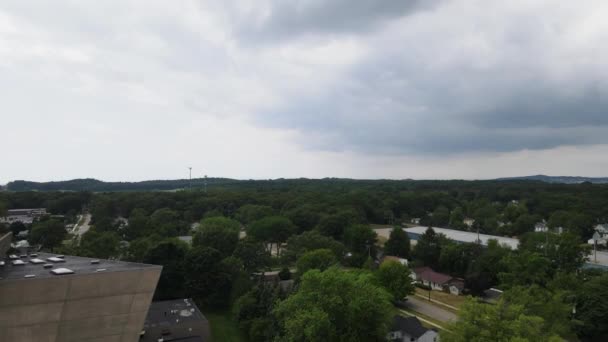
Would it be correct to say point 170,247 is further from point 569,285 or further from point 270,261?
point 569,285

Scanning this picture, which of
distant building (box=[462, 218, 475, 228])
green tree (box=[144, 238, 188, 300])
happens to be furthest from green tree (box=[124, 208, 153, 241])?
distant building (box=[462, 218, 475, 228])

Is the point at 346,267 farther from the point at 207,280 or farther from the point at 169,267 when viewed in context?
the point at 169,267

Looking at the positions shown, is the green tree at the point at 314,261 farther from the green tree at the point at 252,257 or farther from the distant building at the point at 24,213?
the distant building at the point at 24,213

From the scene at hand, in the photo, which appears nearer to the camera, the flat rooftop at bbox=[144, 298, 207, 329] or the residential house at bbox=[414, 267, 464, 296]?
the flat rooftop at bbox=[144, 298, 207, 329]

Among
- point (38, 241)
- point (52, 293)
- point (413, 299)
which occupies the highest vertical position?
point (52, 293)

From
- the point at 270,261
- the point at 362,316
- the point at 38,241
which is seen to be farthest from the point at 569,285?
the point at 38,241

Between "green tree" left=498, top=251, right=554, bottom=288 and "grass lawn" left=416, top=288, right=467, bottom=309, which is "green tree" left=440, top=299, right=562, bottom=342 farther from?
"grass lawn" left=416, top=288, right=467, bottom=309

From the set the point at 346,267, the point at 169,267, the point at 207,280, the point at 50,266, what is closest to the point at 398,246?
the point at 346,267

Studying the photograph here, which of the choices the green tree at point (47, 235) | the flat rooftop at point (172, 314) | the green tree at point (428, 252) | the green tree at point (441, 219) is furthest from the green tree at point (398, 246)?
the green tree at point (47, 235)
